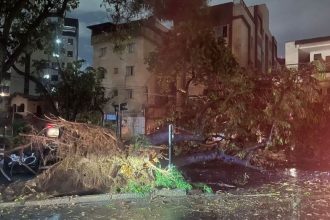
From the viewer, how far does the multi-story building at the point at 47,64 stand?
15.6 m

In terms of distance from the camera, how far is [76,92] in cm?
2436

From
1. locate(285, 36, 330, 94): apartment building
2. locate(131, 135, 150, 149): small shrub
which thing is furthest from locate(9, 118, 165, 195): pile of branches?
locate(285, 36, 330, 94): apartment building

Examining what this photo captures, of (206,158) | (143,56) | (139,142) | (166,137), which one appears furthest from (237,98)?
(143,56)

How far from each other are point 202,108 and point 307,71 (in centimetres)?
395

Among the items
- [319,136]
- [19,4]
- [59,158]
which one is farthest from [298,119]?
[19,4]

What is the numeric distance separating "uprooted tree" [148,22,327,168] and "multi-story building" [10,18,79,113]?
524 cm

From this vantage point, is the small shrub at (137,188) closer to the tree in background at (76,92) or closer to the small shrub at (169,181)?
the small shrub at (169,181)

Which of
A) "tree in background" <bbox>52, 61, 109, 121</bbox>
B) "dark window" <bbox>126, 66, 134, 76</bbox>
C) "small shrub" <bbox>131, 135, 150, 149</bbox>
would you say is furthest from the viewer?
"dark window" <bbox>126, 66, 134, 76</bbox>

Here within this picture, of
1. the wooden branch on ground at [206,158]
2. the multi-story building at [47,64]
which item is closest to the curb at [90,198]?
the wooden branch on ground at [206,158]

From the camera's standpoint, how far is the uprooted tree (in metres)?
13.8

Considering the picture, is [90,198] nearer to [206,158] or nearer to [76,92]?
[206,158]

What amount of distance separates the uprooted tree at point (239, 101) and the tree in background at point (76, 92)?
9354mm

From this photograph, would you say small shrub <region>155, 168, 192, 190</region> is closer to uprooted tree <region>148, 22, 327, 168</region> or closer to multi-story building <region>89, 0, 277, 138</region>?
uprooted tree <region>148, 22, 327, 168</region>

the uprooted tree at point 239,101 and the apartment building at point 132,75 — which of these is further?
the apartment building at point 132,75
